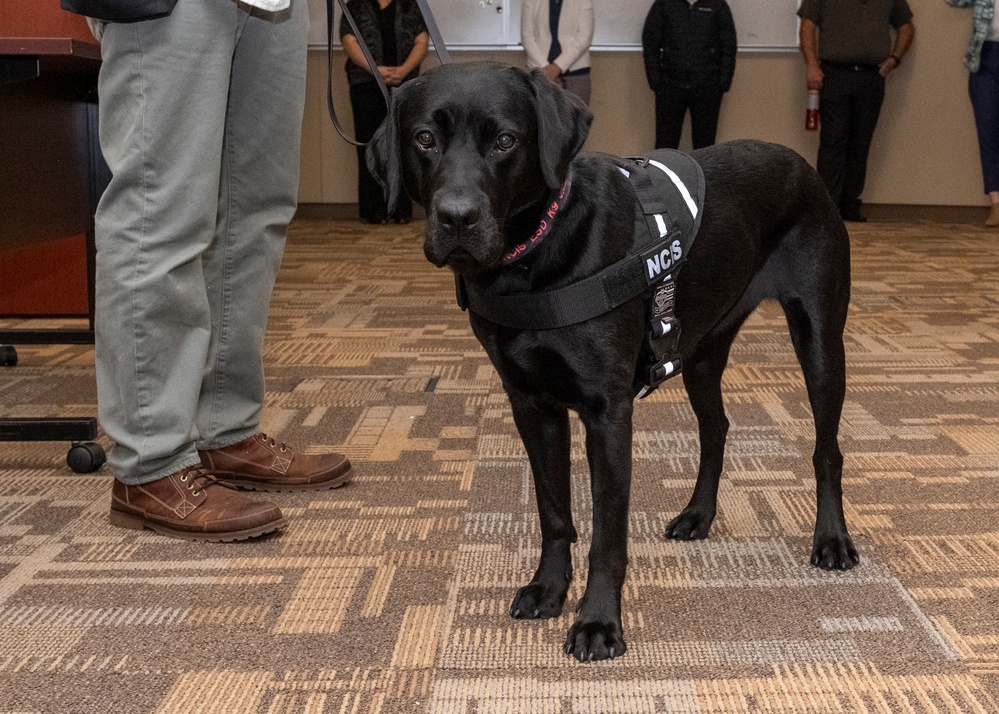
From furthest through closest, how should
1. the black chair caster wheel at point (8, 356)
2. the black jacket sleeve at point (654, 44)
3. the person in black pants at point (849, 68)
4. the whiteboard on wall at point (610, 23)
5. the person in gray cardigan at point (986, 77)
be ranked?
the whiteboard on wall at point (610, 23) < the black jacket sleeve at point (654, 44) < the person in black pants at point (849, 68) < the person in gray cardigan at point (986, 77) < the black chair caster wheel at point (8, 356)

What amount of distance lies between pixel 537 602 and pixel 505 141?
29.1 inches

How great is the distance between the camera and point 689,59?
717 cm

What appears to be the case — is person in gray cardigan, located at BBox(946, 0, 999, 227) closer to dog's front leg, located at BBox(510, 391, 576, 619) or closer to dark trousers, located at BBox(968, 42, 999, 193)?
dark trousers, located at BBox(968, 42, 999, 193)

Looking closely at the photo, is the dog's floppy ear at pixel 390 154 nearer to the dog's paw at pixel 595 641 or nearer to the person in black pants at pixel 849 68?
the dog's paw at pixel 595 641

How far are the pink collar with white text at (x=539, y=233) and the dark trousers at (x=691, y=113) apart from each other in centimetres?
609

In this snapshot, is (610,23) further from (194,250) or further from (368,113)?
(194,250)

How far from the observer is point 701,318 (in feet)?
5.62

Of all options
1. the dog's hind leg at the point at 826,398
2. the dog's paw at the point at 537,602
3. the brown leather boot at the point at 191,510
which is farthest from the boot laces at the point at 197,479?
the dog's hind leg at the point at 826,398

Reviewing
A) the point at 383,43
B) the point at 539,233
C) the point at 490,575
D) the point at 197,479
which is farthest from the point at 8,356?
the point at 383,43

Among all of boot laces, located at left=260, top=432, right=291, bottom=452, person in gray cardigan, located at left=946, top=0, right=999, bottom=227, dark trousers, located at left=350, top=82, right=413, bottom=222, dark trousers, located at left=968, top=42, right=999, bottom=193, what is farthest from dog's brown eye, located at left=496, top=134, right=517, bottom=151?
dark trousers, located at left=350, top=82, right=413, bottom=222

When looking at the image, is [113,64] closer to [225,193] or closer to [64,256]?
[225,193]

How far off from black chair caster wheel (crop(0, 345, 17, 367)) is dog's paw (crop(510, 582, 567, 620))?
2.30 meters

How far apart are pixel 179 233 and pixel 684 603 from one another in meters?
1.12

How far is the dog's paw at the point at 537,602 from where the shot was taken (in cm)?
165
